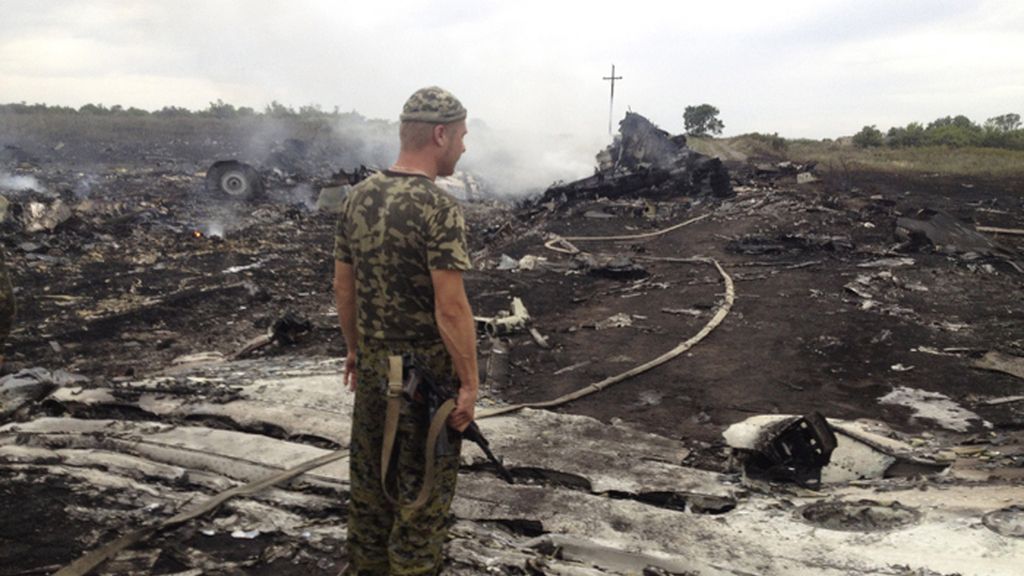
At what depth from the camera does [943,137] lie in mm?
35938

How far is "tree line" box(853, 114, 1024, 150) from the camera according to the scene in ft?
111

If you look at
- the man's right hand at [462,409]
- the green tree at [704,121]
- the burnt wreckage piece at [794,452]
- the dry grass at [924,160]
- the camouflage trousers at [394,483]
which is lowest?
the burnt wreckage piece at [794,452]

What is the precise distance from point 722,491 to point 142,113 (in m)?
53.7

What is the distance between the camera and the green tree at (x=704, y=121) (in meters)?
52.3

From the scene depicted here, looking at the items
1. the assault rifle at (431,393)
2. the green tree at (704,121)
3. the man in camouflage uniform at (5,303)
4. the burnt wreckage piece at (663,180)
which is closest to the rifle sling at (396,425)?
the assault rifle at (431,393)

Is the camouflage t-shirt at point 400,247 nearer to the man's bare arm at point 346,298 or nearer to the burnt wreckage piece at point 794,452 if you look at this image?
the man's bare arm at point 346,298

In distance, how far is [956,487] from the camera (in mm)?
3500

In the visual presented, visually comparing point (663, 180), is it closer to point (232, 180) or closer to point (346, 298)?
point (232, 180)

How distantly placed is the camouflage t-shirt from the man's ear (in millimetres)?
142

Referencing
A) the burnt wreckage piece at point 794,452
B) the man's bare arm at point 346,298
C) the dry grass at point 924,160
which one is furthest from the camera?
the dry grass at point 924,160

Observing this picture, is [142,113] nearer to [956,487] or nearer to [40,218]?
[40,218]

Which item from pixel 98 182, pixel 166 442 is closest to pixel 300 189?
pixel 98 182

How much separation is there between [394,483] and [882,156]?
109ft

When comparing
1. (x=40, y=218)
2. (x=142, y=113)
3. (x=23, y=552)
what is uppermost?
(x=142, y=113)
